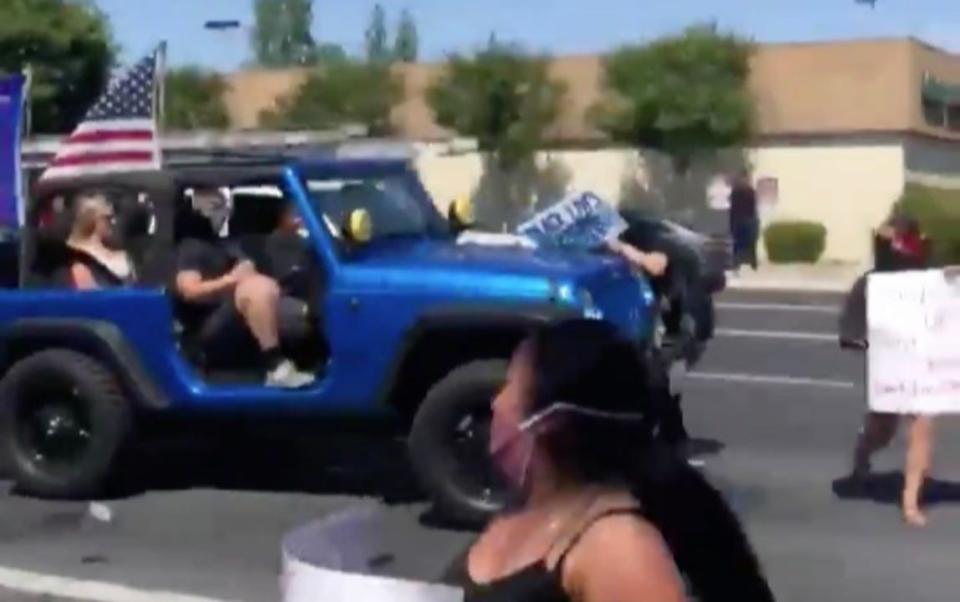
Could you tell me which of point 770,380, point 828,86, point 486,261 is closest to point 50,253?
point 486,261

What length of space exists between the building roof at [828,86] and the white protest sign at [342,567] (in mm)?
39891

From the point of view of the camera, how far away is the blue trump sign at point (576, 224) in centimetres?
1227

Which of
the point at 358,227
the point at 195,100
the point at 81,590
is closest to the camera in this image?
the point at 81,590

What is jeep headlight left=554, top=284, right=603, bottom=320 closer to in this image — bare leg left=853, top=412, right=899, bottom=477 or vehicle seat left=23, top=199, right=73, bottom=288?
bare leg left=853, top=412, right=899, bottom=477

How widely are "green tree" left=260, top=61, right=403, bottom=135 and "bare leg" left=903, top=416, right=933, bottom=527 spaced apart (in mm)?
37927

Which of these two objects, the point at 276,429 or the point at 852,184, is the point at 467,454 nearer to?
the point at 276,429

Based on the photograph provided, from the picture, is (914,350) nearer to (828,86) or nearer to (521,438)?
(521,438)

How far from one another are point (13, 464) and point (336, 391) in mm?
2031

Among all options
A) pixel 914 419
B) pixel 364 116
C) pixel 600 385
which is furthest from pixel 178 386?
pixel 364 116

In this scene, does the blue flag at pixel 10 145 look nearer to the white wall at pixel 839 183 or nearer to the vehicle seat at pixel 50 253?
the vehicle seat at pixel 50 253

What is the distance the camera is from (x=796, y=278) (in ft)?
115

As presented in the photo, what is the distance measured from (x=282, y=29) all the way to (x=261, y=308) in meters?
107

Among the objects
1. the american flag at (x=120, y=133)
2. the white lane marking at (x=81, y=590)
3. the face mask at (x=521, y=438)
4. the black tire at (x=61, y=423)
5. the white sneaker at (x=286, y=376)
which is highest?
the face mask at (x=521, y=438)

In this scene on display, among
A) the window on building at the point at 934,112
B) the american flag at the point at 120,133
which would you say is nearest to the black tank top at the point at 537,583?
the american flag at the point at 120,133
